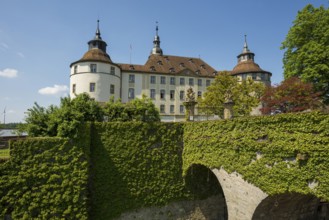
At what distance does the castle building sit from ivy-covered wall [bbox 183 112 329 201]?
2299cm

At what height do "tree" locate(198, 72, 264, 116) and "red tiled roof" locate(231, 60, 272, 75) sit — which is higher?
"red tiled roof" locate(231, 60, 272, 75)

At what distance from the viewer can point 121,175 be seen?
42.6 feet

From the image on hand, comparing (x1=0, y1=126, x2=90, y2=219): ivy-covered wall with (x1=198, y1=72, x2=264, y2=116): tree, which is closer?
(x1=0, y1=126, x2=90, y2=219): ivy-covered wall

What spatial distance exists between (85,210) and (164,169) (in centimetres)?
500

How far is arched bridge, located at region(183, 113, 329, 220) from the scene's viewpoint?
24.1 feet

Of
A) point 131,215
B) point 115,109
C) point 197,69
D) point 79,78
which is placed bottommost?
point 131,215

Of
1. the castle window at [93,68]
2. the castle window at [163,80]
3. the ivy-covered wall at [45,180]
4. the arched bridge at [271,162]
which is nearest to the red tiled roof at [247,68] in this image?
the castle window at [163,80]

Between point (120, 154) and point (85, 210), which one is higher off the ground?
point (120, 154)

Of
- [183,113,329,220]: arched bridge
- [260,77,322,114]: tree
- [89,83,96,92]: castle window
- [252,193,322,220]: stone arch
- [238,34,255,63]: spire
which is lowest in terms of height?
[252,193,322,220]: stone arch

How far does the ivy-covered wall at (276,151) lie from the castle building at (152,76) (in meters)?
23.0

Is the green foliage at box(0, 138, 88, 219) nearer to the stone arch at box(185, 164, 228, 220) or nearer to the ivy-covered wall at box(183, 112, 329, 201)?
the stone arch at box(185, 164, 228, 220)

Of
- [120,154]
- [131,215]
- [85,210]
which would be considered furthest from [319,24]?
[85,210]

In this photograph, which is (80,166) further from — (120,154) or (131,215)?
(131,215)

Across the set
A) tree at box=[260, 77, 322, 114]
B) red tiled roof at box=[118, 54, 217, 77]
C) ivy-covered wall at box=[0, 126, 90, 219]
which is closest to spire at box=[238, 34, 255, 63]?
red tiled roof at box=[118, 54, 217, 77]
